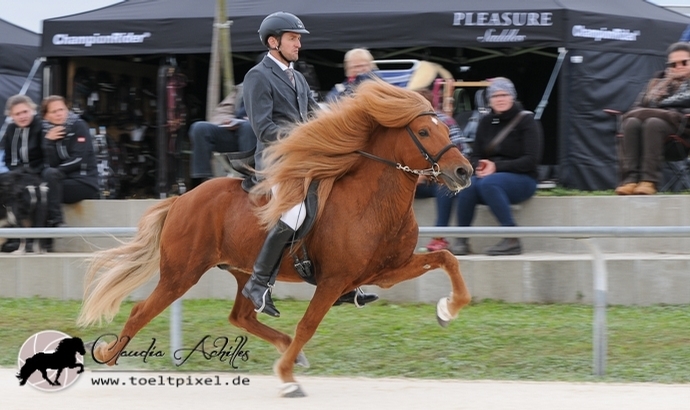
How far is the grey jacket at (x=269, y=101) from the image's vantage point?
6.82 m

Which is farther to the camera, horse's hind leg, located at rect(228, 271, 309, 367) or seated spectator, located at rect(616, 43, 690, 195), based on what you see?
seated spectator, located at rect(616, 43, 690, 195)

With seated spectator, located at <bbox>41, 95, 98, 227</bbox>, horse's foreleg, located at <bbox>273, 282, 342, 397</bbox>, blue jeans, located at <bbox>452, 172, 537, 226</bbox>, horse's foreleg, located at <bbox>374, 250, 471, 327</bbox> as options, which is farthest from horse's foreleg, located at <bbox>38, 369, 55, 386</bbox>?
blue jeans, located at <bbox>452, 172, 537, 226</bbox>

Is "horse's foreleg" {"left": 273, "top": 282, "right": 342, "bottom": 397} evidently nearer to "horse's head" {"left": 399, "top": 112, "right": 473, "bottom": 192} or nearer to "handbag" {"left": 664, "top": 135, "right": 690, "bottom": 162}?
"horse's head" {"left": 399, "top": 112, "right": 473, "bottom": 192}

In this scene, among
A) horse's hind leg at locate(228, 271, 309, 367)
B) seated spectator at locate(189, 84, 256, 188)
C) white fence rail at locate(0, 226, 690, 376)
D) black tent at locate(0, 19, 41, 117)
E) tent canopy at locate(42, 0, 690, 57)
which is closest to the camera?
white fence rail at locate(0, 226, 690, 376)

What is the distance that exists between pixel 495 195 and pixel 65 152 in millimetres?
4331

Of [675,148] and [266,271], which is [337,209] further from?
[675,148]

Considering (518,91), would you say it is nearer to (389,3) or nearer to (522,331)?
(389,3)

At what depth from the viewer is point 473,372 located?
7418 mm

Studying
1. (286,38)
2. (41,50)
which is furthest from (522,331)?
(41,50)

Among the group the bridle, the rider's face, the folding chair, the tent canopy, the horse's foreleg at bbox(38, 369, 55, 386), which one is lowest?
the horse's foreleg at bbox(38, 369, 55, 386)

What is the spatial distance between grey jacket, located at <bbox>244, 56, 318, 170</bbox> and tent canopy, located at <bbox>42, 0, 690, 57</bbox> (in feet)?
19.1

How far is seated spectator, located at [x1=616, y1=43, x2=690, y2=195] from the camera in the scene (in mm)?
9984

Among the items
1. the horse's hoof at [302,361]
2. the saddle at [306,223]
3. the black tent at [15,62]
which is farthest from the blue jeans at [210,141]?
the black tent at [15,62]

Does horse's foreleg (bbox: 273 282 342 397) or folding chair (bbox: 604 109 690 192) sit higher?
folding chair (bbox: 604 109 690 192)
